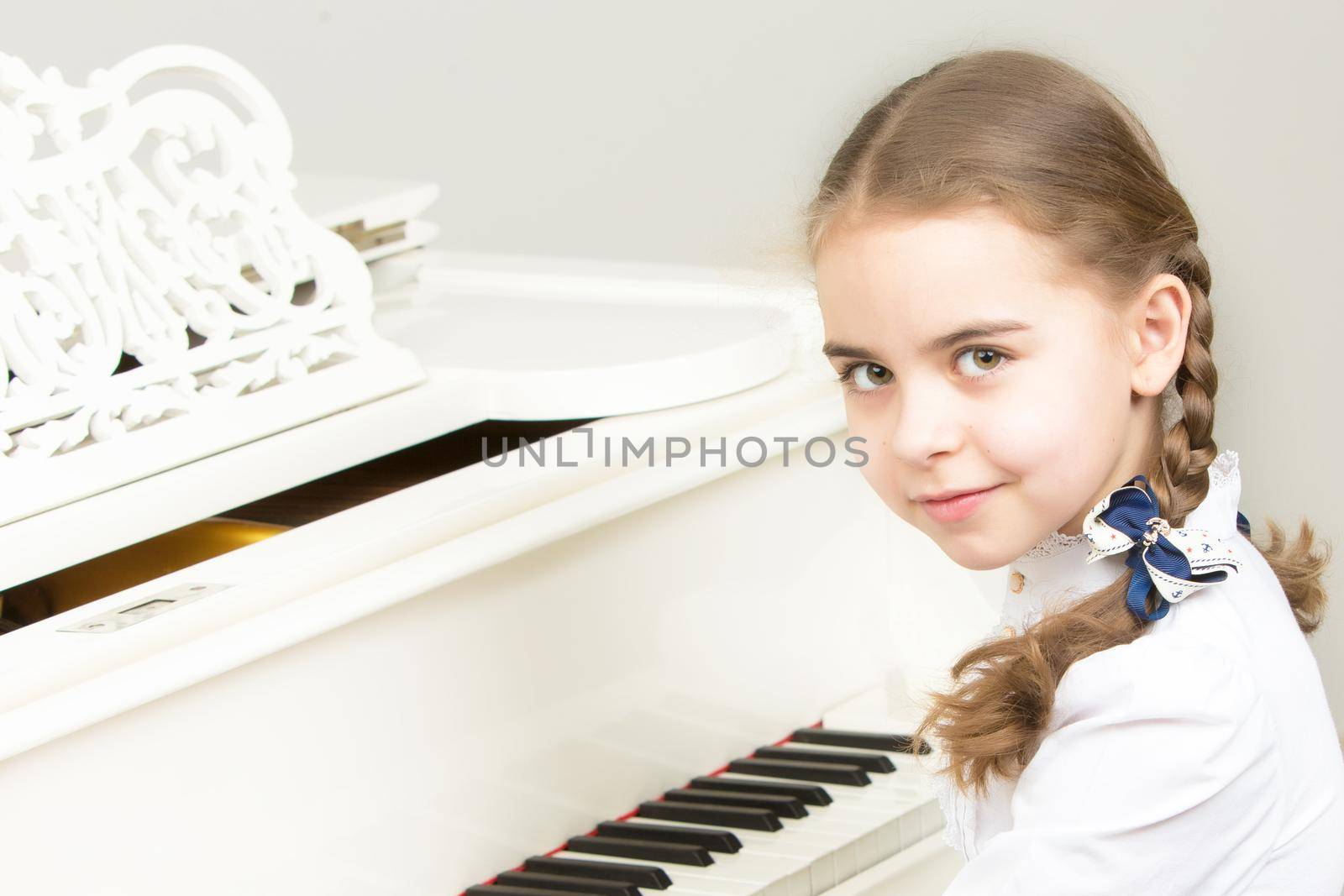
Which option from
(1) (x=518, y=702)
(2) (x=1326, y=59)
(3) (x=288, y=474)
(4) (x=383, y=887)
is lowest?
(4) (x=383, y=887)

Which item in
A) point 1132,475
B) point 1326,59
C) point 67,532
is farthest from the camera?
point 1326,59

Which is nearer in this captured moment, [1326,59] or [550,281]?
[550,281]

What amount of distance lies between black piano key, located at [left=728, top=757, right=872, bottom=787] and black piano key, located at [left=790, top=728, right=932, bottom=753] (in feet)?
0.19

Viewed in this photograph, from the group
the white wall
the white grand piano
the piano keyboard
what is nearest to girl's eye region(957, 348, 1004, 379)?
the white grand piano

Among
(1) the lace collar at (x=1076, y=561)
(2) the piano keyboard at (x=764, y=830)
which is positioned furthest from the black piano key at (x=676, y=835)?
(1) the lace collar at (x=1076, y=561)

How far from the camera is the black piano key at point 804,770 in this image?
1879mm

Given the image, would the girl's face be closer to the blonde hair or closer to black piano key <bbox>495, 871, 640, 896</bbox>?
the blonde hair

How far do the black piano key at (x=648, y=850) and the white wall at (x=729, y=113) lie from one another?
1.67m

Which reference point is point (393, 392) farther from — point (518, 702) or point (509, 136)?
point (509, 136)

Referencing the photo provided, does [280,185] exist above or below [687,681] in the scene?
above

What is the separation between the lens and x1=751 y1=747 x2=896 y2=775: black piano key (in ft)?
6.26

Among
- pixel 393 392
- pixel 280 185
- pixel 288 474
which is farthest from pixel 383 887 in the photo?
pixel 280 185

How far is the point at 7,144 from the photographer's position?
1647 mm

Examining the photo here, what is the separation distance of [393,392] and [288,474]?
0.18 m
